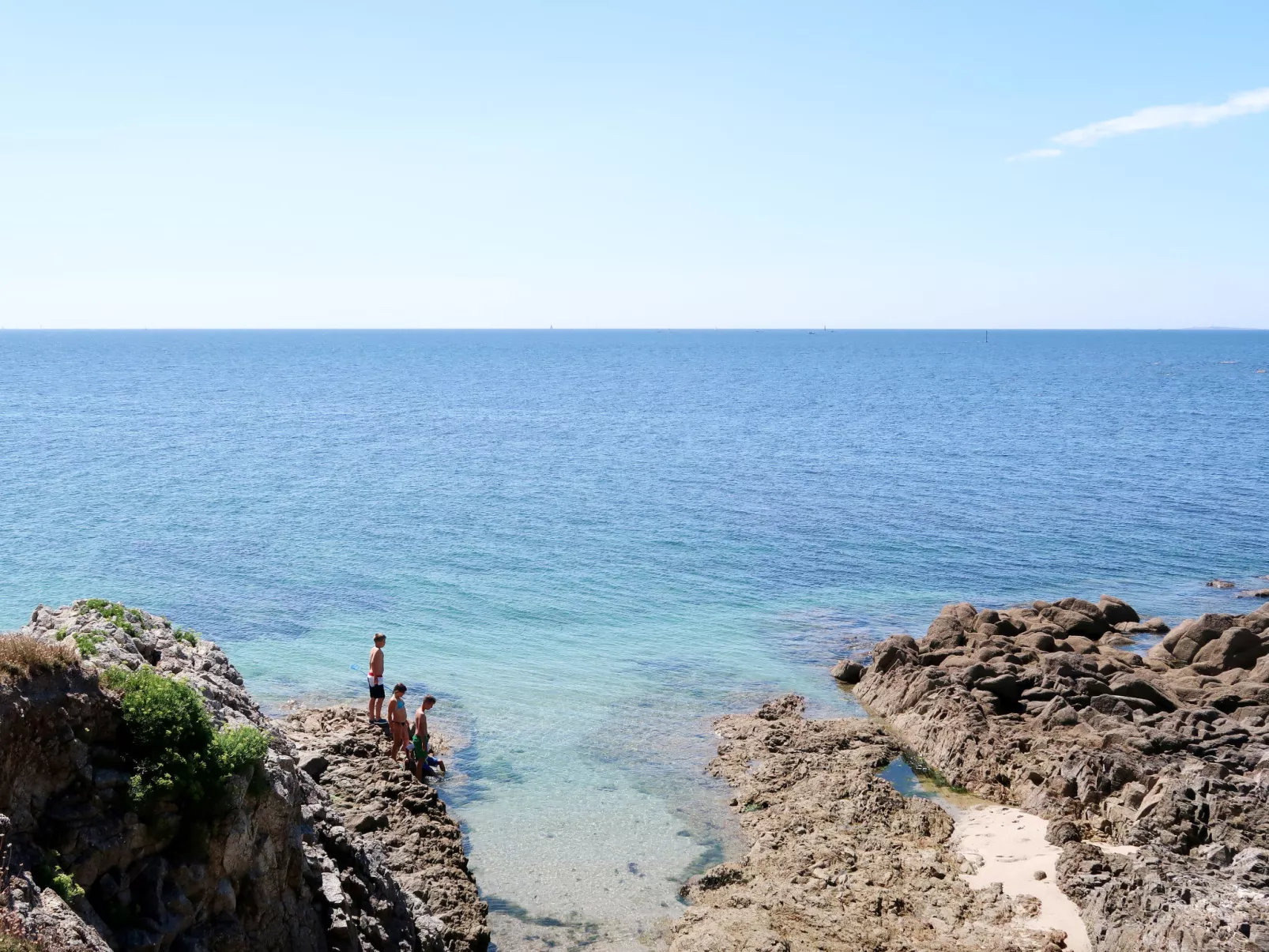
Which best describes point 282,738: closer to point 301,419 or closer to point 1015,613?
point 1015,613

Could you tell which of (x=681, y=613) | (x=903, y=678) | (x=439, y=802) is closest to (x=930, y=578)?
(x=681, y=613)

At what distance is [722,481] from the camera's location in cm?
6550

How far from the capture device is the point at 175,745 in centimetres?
1266

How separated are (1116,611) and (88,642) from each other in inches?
1318

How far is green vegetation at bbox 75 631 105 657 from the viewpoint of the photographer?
44.5ft

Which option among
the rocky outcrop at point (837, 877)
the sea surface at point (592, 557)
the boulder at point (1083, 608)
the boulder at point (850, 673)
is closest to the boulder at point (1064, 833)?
the rocky outcrop at point (837, 877)

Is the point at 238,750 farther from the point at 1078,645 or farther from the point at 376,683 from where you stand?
the point at 1078,645

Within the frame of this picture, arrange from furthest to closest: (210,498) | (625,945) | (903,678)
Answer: (210,498), (903,678), (625,945)

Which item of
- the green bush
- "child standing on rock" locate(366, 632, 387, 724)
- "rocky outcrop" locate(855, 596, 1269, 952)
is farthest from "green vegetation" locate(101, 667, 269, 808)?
"rocky outcrop" locate(855, 596, 1269, 952)

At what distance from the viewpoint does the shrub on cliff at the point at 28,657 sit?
37.7ft

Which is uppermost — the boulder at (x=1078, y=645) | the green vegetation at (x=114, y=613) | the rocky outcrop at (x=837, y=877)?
the green vegetation at (x=114, y=613)

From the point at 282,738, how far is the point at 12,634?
14.0 feet

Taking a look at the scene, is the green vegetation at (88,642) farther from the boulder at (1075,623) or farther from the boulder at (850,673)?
the boulder at (1075,623)

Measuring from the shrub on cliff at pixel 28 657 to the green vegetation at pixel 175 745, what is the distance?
0.73 m
